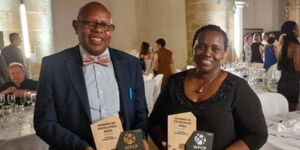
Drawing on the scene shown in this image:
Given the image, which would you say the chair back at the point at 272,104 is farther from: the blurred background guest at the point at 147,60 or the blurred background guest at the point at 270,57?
the blurred background guest at the point at 147,60

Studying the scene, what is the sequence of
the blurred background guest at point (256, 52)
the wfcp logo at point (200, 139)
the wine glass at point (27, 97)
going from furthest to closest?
1. the blurred background guest at point (256, 52)
2. the wine glass at point (27, 97)
3. the wfcp logo at point (200, 139)

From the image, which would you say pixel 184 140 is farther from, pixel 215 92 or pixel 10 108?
pixel 10 108

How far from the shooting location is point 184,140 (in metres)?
1.30

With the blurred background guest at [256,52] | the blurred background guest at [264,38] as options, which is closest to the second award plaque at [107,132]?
the blurred background guest at [256,52]

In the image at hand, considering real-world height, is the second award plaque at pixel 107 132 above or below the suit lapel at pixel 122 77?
below

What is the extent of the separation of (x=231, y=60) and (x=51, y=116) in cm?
598

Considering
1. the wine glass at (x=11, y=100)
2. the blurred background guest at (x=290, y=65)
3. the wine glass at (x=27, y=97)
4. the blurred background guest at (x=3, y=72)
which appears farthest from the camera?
the blurred background guest at (x=3, y=72)

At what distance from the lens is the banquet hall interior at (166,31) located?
2.48 meters

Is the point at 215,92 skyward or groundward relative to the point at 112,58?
groundward

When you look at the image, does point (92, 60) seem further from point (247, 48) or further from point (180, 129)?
point (247, 48)

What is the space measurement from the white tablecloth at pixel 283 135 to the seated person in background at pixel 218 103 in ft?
2.18

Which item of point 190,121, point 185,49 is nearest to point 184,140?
point 190,121

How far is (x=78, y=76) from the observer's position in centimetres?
142

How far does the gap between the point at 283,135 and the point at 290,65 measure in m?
2.09
